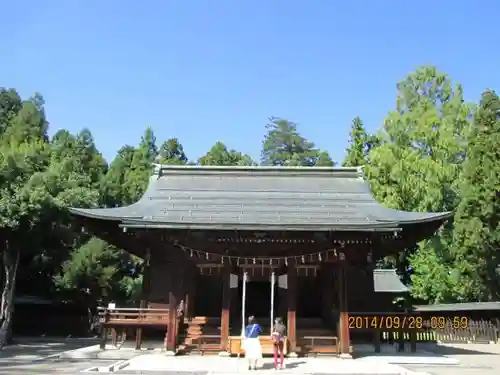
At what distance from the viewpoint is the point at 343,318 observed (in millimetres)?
15008

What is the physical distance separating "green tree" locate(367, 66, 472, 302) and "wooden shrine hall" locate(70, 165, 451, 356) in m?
13.2

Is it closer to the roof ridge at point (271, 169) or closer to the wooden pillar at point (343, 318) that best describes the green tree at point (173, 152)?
the roof ridge at point (271, 169)

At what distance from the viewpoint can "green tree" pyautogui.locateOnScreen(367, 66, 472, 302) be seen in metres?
31.1

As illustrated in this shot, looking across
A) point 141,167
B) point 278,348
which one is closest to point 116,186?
point 141,167

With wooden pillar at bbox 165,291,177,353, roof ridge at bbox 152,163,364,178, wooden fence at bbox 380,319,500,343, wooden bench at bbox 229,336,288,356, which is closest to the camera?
wooden bench at bbox 229,336,288,356

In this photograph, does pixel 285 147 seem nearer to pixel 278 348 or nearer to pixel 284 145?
pixel 284 145

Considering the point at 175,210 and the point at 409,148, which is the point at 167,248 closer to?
the point at 175,210

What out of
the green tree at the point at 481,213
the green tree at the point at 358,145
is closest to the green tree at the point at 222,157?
the green tree at the point at 358,145

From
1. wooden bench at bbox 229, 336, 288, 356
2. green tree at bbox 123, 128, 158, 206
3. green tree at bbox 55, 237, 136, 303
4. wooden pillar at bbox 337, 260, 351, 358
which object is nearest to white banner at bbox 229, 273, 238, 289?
wooden bench at bbox 229, 336, 288, 356

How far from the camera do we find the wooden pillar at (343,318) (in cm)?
1489

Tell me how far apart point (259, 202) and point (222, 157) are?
43.7 metres

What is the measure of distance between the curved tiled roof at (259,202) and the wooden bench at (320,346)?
3.65m
